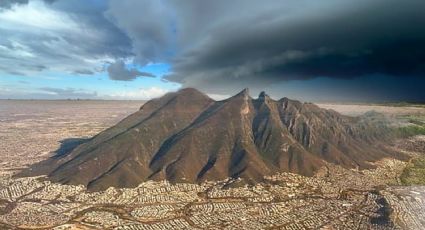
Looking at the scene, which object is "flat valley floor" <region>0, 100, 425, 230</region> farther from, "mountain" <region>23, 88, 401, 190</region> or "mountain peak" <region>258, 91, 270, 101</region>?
"mountain peak" <region>258, 91, 270, 101</region>

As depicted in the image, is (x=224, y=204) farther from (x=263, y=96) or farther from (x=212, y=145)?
(x=263, y=96)

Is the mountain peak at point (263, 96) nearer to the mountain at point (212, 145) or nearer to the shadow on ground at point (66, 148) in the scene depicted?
the mountain at point (212, 145)

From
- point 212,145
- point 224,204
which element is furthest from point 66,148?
point 224,204

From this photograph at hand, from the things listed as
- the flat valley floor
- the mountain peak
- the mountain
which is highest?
the mountain peak

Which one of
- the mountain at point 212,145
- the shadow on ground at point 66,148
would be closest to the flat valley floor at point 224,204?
the mountain at point 212,145

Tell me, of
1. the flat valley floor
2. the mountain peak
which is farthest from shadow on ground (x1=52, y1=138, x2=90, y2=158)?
the mountain peak

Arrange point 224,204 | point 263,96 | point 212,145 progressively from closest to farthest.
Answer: point 224,204, point 212,145, point 263,96

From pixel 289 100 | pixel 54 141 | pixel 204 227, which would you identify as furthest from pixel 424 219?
pixel 54 141

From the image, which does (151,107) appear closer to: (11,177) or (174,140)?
(174,140)

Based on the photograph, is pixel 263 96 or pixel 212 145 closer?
pixel 212 145
